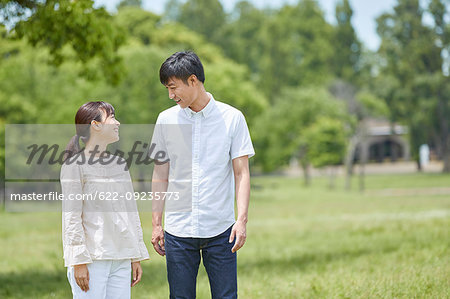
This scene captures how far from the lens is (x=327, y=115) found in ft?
174

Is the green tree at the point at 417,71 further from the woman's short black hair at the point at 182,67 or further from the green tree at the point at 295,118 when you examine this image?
the woman's short black hair at the point at 182,67

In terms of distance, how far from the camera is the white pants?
3633mm

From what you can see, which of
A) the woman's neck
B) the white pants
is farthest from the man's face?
the white pants

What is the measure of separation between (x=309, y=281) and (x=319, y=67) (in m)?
68.5

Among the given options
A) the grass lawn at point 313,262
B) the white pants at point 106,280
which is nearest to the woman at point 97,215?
the white pants at point 106,280

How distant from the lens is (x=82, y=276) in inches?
141

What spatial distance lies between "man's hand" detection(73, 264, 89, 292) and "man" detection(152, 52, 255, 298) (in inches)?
24.4

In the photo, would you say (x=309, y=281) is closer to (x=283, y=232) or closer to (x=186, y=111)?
(x=186, y=111)

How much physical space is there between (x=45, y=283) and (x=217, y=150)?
5802 millimetres

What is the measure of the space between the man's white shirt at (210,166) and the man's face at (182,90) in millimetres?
106

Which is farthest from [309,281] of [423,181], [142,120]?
[423,181]

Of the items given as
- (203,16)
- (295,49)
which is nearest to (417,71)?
(295,49)

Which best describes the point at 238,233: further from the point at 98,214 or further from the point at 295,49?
the point at 295,49

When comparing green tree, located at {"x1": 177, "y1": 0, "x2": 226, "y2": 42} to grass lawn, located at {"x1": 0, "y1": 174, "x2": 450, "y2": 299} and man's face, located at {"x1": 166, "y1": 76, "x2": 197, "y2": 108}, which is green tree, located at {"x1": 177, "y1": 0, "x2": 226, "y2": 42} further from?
man's face, located at {"x1": 166, "y1": 76, "x2": 197, "y2": 108}
